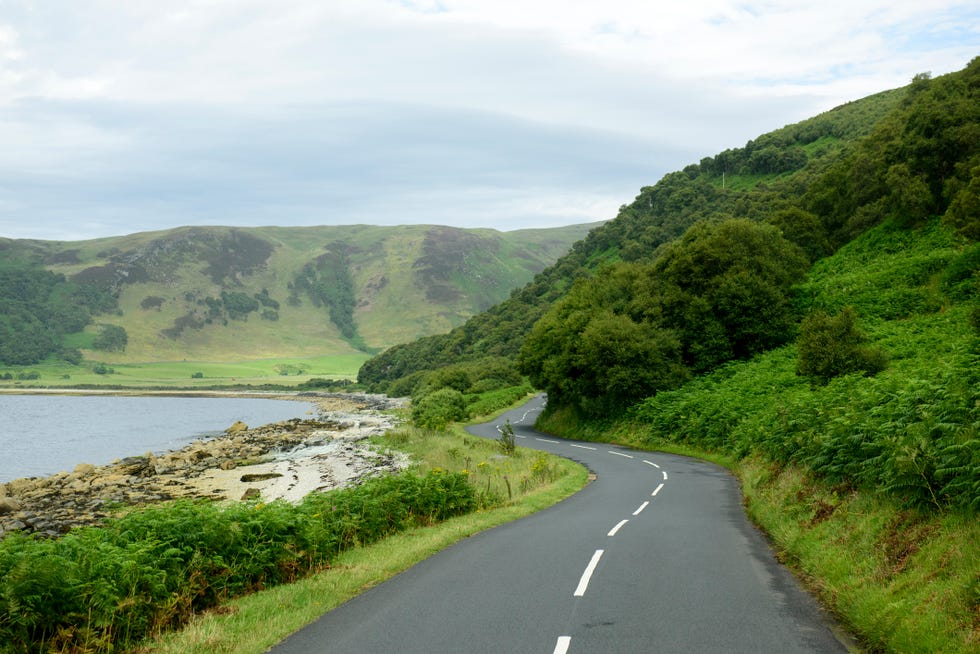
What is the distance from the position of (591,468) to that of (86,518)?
22.6 metres

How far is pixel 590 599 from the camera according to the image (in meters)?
10.2

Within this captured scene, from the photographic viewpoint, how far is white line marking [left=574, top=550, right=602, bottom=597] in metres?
10.6

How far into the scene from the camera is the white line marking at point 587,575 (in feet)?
34.8

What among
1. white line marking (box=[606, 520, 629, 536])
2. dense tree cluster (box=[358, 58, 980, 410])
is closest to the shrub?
dense tree cluster (box=[358, 58, 980, 410])

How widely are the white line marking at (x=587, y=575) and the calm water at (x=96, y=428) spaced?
175ft

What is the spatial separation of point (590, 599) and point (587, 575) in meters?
1.48

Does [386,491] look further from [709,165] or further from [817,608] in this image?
[709,165]

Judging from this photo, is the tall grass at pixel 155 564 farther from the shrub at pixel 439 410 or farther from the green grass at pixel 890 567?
the shrub at pixel 439 410

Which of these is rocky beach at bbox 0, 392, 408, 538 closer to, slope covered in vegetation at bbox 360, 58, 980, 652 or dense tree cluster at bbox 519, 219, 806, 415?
dense tree cluster at bbox 519, 219, 806, 415

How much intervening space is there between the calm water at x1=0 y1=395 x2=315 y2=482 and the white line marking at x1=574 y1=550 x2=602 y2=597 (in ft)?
175

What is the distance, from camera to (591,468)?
110ft

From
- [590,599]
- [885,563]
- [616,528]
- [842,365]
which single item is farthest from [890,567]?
[842,365]

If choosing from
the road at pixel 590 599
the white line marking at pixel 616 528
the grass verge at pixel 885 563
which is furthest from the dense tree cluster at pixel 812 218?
the grass verge at pixel 885 563

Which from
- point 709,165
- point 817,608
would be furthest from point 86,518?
point 709,165
